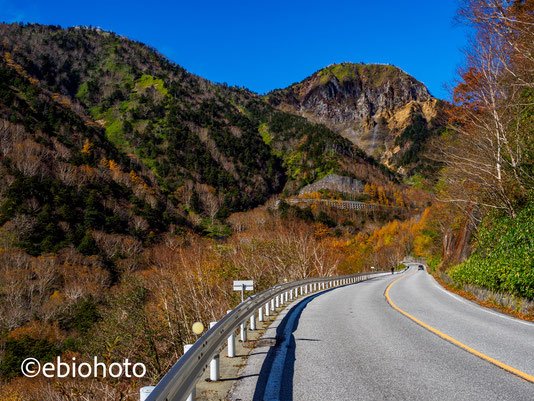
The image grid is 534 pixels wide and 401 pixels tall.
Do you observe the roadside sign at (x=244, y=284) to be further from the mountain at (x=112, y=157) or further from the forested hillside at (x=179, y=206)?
the mountain at (x=112, y=157)

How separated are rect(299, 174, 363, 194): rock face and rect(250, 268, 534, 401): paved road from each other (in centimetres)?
15558

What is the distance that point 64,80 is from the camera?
6934 inches

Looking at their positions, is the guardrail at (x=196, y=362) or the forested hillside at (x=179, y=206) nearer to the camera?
the guardrail at (x=196, y=362)

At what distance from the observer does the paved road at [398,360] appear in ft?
12.8

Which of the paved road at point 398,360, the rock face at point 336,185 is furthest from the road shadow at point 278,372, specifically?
the rock face at point 336,185

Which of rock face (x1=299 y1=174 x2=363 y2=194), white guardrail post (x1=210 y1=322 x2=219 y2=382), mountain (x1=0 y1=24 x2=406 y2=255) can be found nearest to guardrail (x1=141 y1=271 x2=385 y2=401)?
white guardrail post (x1=210 y1=322 x2=219 y2=382)

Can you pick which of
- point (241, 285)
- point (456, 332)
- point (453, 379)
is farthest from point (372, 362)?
point (241, 285)

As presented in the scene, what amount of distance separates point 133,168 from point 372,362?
443ft

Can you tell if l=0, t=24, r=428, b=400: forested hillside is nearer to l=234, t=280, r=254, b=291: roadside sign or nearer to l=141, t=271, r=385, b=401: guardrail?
l=141, t=271, r=385, b=401: guardrail

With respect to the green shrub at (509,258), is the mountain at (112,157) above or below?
above

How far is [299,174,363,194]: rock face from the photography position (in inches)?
6452

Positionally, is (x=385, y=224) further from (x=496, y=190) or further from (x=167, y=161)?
(x=496, y=190)

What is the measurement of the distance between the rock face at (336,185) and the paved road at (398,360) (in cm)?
15558

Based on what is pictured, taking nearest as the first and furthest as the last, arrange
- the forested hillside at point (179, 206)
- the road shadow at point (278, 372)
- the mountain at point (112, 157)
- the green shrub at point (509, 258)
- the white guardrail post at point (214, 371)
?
1. the road shadow at point (278, 372)
2. the white guardrail post at point (214, 371)
3. the green shrub at point (509, 258)
4. the forested hillside at point (179, 206)
5. the mountain at point (112, 157)
